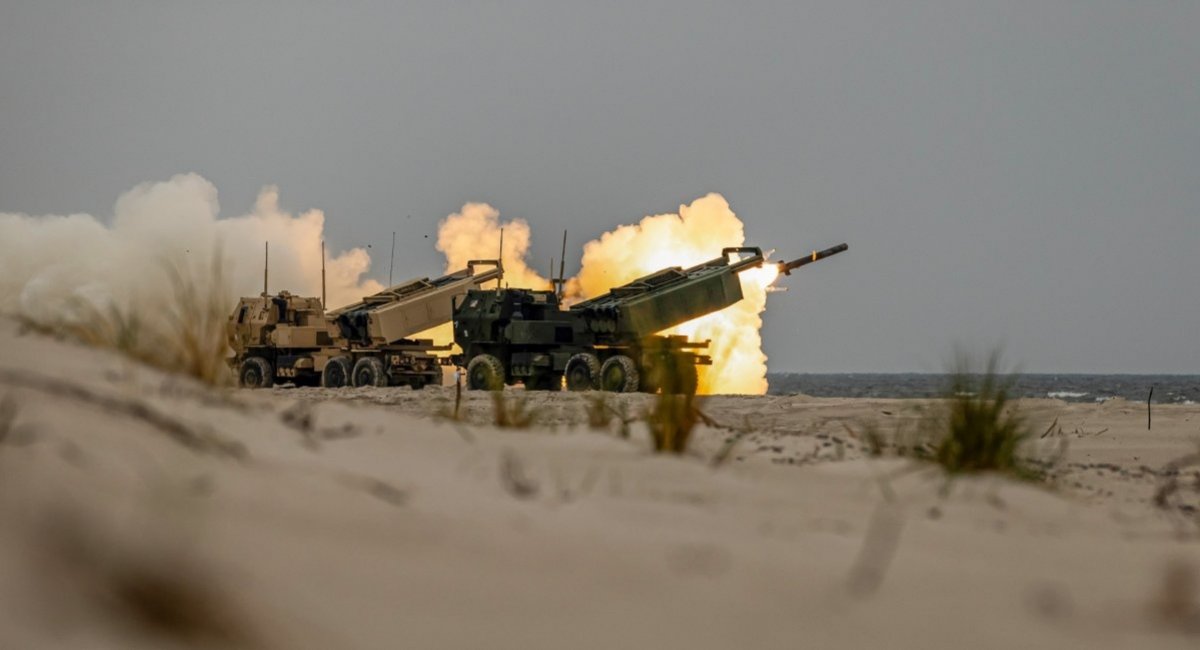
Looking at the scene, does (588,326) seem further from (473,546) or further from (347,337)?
(473,546)

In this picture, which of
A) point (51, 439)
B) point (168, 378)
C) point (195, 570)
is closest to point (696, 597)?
point (195, 570)

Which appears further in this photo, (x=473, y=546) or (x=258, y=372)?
(x=258, y=372)

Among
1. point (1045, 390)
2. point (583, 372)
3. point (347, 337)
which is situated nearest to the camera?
point (583, 372)

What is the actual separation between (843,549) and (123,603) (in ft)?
5.74

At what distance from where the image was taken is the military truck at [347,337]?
29.2m

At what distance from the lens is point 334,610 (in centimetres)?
265

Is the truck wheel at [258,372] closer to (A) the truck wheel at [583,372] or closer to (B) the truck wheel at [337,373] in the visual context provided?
(B) the truck wheel at [337,373]

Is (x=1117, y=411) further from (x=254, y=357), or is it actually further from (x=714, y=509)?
(x=254, y=357)

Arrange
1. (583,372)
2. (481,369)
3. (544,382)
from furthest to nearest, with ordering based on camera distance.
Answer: (544,382), (481,369), (583,372)

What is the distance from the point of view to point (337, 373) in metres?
29.4

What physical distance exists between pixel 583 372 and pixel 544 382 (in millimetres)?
1267

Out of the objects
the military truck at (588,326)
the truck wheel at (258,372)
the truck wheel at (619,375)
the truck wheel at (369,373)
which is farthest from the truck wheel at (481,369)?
the truck wheel at (258,372)

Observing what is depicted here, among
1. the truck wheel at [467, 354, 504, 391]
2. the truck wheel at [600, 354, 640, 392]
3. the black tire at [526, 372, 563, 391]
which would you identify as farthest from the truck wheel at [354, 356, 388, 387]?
the truck wheel at [600, 354, 640, 392]

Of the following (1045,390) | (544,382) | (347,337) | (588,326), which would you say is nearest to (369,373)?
(347,337)
